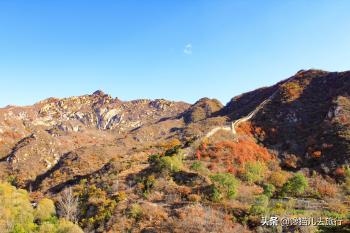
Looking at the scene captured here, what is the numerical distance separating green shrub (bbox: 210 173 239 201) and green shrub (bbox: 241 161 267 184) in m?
5.77

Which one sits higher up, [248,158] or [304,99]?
[304,99]

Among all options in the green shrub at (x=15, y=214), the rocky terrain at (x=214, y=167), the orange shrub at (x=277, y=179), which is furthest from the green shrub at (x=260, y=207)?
the green shrub at (x=15, y=214)

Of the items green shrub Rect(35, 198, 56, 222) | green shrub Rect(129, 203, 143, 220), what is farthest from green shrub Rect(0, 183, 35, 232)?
green shrub Rect(129, 203, 143, 220)

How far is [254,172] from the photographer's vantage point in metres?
43.1

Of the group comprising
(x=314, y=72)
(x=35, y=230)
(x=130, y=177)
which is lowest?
(x=35, y=230)

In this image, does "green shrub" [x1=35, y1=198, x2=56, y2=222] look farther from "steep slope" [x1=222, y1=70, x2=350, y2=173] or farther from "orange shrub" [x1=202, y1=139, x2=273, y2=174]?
"steep slope" [x1=222, y1=70, x2=350, y2=173]

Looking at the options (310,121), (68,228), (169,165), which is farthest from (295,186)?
(310,121)

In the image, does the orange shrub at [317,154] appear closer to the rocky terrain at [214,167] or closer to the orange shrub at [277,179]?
the rocky terrain at [214,167]

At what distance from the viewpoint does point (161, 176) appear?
135 feet

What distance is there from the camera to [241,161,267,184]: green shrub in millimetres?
→ 41031

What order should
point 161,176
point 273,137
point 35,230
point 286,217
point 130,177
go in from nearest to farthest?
point 286,217 → point 35,230 → point 161,176 → point 130,177 → point 273,137

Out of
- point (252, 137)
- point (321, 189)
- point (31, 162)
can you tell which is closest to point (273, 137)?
point (252, 137)

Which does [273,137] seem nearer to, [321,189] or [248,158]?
[248,158]

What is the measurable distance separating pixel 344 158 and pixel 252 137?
17679 millimetres
